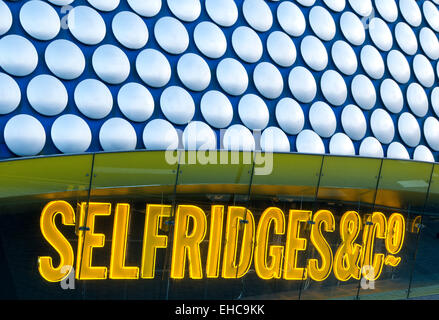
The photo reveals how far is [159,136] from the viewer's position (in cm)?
1312

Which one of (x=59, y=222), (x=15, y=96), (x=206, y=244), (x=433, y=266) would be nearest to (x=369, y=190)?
(x=433, y=266)

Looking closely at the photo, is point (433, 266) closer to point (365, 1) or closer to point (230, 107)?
point (230, 107)

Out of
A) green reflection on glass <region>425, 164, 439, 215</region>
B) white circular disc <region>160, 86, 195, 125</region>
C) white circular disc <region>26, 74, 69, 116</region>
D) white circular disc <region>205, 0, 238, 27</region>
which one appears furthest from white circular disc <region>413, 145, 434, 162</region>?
white circular disc <region>26, 74, 69, 116</region>

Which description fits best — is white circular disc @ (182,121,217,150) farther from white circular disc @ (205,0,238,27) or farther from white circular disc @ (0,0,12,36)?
white circular disc @ (0,0,12,36)

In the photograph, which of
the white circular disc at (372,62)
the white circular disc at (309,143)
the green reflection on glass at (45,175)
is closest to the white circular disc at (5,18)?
the green reflection on glass at (45,175)

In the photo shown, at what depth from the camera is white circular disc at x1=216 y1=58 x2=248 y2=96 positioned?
14227 mm

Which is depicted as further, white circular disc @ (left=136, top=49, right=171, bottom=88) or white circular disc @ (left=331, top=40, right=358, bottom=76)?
white circular disc @ (left=331, top=40, right=358, bottom=76)

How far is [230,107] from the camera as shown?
46.3 feet

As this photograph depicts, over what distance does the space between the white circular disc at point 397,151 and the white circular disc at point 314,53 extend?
2.75m

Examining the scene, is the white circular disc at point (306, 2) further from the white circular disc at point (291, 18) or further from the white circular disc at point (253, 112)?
the white circular disc at point (253, 112)

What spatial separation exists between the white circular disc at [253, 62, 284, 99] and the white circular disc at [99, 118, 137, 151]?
3445 millimetres

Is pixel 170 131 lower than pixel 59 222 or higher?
higher

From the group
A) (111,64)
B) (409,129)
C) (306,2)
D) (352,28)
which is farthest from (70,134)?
(409,129)

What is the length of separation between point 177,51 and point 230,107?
1.71m
